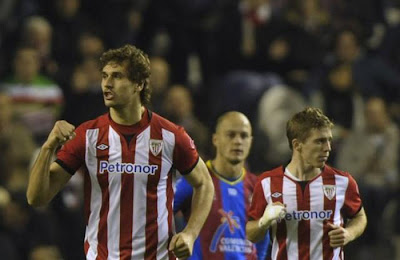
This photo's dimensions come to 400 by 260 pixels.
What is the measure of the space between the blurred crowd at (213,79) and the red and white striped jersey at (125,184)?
11.5 feet

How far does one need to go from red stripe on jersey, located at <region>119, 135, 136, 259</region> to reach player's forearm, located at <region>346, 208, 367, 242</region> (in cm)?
138

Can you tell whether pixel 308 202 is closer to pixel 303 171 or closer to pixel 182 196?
pixel 303 171

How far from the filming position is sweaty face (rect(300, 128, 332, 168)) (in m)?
6.95

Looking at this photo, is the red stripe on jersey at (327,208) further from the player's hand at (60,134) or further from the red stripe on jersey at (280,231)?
the player's hand at (60,134)

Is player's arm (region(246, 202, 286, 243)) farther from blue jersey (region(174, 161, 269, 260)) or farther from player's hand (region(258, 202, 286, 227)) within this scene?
blue jersey (region(174, 161, 269, 260))

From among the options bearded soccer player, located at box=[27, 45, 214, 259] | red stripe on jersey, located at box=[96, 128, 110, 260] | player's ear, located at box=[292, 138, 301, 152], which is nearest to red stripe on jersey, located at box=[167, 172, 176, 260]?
bearded soccer player, located at box=[27, 45, 214, 259]

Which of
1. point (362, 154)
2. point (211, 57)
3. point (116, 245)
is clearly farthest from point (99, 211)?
point (211, 57)

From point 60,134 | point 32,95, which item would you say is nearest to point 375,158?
point 32,95

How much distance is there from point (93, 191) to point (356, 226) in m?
1.69

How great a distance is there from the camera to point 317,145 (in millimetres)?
6949

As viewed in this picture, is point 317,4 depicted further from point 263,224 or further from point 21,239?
point 263,224

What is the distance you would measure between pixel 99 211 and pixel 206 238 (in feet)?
4.91

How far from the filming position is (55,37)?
12.7 meters

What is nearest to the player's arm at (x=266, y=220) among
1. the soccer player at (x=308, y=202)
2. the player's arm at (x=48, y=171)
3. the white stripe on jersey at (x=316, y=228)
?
the soccer player at (x=308, y=202)
